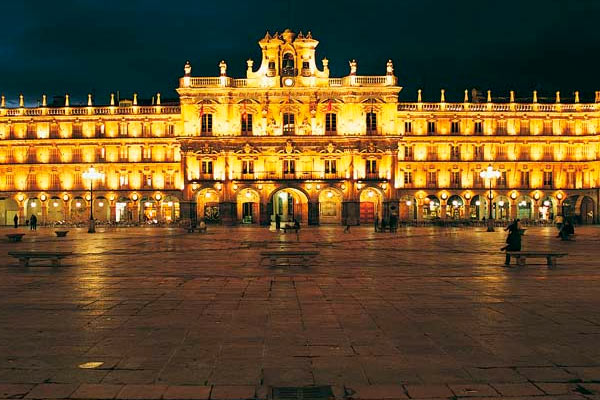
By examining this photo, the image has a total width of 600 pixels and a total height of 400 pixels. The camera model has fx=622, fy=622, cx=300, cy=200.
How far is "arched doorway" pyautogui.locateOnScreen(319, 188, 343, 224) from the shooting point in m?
71.0

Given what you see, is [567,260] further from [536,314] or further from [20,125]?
[20,125]

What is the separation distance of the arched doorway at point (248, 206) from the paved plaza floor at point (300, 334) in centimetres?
5046

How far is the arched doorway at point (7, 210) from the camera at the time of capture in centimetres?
7656

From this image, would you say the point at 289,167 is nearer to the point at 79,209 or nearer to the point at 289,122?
the point at 289,122

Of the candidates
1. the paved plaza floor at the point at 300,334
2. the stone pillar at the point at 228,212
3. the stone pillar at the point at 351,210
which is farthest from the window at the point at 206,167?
the paved plaza floor at the point at 300,334

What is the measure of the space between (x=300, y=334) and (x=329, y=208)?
61707mm

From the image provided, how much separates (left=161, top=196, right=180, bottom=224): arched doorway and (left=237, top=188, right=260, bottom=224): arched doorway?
9863 mm

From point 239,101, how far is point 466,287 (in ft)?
185

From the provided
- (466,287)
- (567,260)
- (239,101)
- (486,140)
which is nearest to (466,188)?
(486,140)

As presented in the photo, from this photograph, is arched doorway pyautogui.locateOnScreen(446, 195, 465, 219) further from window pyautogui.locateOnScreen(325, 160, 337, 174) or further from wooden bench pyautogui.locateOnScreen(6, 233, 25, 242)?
wooden bench pyautogui.locateOnScreen(6, 233, 25, 242)

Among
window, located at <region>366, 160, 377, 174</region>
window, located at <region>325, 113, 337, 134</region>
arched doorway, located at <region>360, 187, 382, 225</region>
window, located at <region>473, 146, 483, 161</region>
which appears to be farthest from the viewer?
window, located at <region>473, 146, 483, 161</region>

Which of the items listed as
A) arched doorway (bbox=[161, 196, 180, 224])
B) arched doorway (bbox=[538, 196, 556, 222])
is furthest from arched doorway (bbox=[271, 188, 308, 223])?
arched doorway (bbox=[538, 196, 556, 222])

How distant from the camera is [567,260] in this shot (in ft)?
78.5

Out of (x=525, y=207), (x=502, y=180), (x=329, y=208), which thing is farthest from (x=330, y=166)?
(x=525, y=207)
